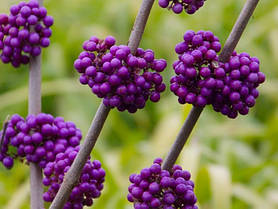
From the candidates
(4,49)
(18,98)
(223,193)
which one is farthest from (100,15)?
(4,49)

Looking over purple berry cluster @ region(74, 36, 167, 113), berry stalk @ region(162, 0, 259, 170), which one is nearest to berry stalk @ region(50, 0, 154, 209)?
purple berry cluster @ region(74, 36, 167, 113)

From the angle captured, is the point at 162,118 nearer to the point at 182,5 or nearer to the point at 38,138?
the point at 38,138

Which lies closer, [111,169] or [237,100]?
[237,100]

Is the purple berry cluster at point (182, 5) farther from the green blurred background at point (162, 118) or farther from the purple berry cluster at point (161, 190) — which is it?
the green blurred background at point (162, 118)

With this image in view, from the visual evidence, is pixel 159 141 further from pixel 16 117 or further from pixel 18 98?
pixel 16 117

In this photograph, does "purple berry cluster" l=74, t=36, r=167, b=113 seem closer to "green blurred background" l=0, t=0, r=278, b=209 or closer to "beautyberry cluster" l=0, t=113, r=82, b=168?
"beautyberry cluster" l=0, t=113, r=82, b=168
